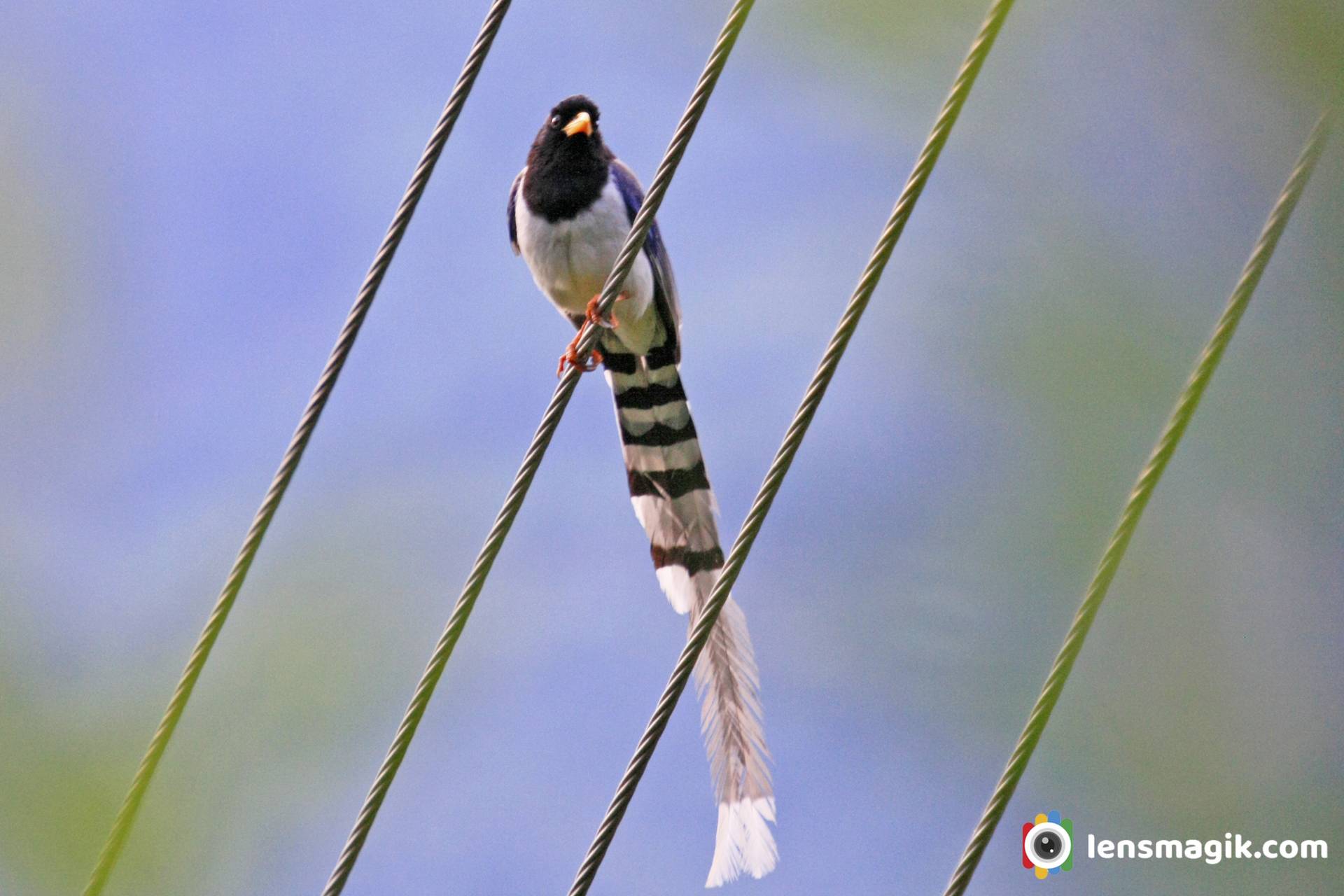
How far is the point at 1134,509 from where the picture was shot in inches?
88.6

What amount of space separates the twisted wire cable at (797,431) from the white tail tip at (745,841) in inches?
31.3

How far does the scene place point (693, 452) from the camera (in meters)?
4.25

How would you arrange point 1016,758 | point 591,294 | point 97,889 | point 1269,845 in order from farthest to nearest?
point 591,294, point 1269,845, point 97,889, point 1016,758

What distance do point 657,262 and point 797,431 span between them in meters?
2.05

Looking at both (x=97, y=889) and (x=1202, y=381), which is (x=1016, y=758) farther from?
(x=97, y=889)

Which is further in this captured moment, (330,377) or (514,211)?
(514,211)

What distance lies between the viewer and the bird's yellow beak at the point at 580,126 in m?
4.11

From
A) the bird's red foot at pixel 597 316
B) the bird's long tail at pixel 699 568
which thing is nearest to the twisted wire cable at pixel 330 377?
the bird's red foot at pixel 597 316

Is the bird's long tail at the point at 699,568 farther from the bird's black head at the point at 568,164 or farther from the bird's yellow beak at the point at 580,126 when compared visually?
the bird's yellow beak at the point at 580,126

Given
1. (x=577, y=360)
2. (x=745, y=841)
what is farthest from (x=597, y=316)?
(x=745, y=841)

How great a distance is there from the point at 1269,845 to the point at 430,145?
121 inches

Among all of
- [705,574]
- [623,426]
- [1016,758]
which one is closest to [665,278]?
[623,426]

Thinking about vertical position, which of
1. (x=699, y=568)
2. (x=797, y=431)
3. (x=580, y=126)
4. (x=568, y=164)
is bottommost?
(x=699, y=568)

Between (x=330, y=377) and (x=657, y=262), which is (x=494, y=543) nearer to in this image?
(x=330, y=377)
